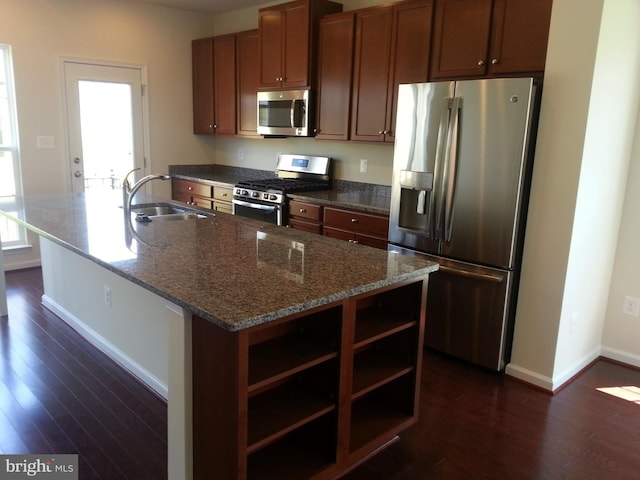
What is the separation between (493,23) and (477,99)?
0.58 m

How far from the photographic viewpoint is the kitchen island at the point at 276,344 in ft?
5.37

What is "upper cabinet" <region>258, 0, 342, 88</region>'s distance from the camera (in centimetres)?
425

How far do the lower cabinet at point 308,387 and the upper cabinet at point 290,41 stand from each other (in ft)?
8.99

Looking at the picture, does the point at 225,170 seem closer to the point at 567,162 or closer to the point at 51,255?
the point at 51,255

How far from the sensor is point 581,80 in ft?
8.61

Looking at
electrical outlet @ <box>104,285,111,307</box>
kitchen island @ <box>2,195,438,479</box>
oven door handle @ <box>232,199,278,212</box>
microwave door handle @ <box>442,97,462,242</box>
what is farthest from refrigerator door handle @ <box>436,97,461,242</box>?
electrical outlet @ <box>104,285,111,307</box>

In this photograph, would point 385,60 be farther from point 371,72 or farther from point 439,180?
point 439,180

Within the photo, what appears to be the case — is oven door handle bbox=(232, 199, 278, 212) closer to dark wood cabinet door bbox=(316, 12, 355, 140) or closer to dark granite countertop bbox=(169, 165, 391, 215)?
dark granite countertop bbox=(169, 165, 391, 215)

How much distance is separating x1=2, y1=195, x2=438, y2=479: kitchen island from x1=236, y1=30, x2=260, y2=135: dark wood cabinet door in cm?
281

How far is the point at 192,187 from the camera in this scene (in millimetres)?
5551

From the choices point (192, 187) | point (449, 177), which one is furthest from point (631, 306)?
point (192, 187)

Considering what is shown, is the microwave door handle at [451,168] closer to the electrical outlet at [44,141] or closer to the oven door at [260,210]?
the oven door at [260,210]

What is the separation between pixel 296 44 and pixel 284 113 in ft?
1.98

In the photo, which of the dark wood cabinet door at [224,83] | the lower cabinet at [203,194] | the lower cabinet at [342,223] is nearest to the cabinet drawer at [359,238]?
the lower cabinet at [342,223]
